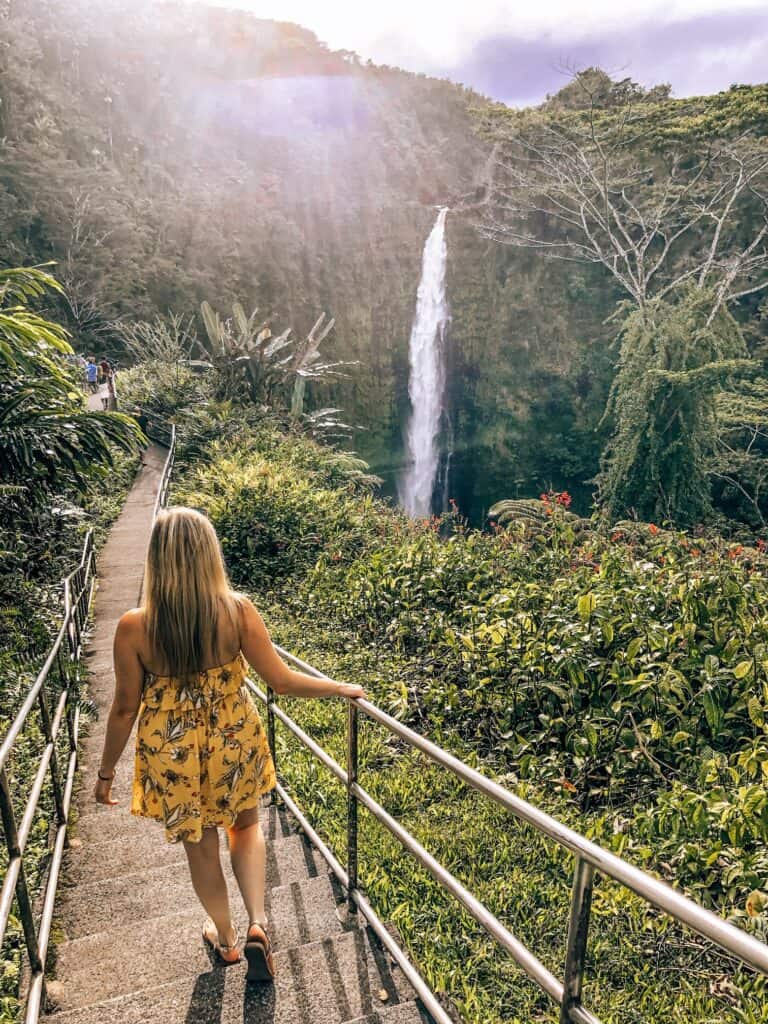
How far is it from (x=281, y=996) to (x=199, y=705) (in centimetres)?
85

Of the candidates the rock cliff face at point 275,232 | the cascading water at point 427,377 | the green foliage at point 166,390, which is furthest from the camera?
the cascading water at point 427,377

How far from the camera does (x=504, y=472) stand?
27953 millimetres

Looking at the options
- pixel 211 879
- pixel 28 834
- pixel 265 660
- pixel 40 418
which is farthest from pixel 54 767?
pixel 40 418

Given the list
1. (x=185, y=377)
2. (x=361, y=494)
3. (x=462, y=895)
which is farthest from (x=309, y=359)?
(x=462, y=895)

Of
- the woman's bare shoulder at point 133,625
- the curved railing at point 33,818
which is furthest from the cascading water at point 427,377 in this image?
the woman's bare shoulder at point 133,625

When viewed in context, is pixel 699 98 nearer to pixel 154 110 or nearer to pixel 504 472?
pixel 504 472

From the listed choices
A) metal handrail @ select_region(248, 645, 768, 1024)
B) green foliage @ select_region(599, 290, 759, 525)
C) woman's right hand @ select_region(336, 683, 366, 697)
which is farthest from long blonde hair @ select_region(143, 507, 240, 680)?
green foliage @ select_region(599, 290, 759, 525)

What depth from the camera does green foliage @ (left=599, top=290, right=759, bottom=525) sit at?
14.0 metres

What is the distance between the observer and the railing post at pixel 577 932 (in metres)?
1.06

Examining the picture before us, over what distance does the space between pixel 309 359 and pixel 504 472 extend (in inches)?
594

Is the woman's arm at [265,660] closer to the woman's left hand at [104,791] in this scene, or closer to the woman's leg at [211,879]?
the woman's leg at [211,879]

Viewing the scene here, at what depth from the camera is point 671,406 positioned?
14.4 meters

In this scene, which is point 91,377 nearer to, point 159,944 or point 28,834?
point 28,834

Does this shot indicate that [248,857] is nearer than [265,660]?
No
